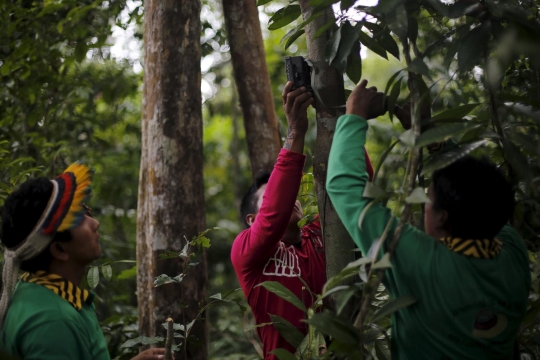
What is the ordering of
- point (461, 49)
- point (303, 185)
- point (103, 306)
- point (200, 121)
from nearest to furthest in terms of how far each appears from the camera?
1. point (461, 49)
2. point (303, 185)
3. point (200, 121)
4. point (103, 306)

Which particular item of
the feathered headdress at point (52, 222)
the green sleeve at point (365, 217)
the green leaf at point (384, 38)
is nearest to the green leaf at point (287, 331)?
the green sleeve at point (365, 217)

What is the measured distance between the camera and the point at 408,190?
5.40 ft

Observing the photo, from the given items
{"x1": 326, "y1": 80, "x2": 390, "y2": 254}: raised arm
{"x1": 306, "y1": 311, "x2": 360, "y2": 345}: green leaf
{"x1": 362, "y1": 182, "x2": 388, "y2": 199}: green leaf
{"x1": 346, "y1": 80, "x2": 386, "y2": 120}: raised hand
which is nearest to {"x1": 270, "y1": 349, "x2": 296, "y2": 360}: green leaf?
{"x1": 306, "y1": 311, "x2": 360, "y2": 345}: green leaf

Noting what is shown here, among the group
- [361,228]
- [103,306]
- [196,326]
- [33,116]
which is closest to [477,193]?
[361,228]

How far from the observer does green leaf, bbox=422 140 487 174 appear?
166 centimetres

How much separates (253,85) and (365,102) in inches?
88.6

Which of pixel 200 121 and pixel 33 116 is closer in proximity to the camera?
pixel 200 121

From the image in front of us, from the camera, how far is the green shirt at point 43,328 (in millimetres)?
1677

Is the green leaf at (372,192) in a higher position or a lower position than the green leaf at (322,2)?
lower

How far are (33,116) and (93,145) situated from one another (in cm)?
94

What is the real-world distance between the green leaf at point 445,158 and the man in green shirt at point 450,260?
0.06 m

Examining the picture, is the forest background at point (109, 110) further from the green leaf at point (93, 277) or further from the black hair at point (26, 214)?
the black hair at point (26, 214)

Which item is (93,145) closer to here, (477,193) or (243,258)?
(243,258)

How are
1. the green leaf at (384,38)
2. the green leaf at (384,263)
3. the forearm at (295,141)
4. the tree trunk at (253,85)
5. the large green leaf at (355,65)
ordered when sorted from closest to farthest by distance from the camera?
the green leaf at (384,263)
the green leaf at (384,38)
the large green leaf at (355,65)
the forearm at (295,141)
the tree trunk at (253,85)
